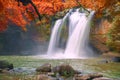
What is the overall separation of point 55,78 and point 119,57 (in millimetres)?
14206

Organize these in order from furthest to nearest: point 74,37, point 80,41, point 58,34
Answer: point 58,34
point 74,37
point 80,41

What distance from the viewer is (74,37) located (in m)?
35.4

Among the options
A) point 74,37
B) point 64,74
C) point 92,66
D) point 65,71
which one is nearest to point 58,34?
point 74,37

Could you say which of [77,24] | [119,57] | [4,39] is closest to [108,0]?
[119,57]

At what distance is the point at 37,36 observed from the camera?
40094 millimetres

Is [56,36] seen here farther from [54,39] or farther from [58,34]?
[54,39]

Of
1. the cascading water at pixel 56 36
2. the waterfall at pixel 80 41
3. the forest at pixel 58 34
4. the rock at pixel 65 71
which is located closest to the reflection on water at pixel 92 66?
the rock at pixel 65 71

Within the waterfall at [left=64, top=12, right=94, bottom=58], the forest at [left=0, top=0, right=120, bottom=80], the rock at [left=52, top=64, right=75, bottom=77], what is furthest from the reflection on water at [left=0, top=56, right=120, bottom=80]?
the waterfall at [left=64, top=12, right=94, bottom=58]

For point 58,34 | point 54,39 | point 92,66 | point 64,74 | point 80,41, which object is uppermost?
point 58,34

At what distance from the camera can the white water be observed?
34031 millimetres

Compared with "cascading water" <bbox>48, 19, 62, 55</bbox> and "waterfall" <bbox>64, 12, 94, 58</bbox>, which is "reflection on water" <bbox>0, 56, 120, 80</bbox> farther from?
"cascading water" <bbox>48, 19, 62, 55</bbox>

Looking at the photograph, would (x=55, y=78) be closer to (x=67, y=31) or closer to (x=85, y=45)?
(x=85, y=45)

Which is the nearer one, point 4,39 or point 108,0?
point 108,0

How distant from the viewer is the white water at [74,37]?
3403 cm
